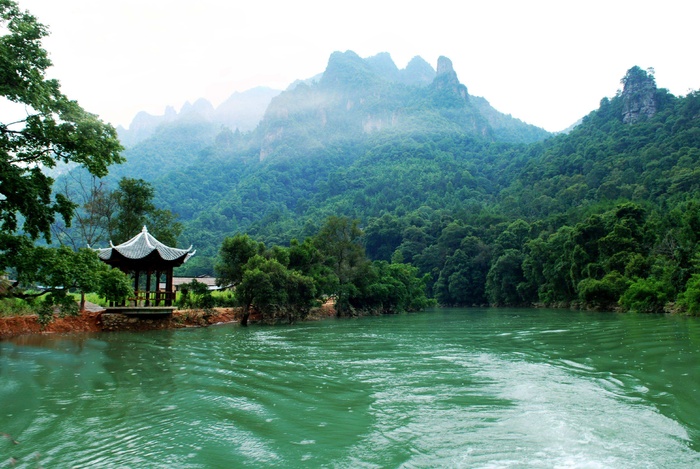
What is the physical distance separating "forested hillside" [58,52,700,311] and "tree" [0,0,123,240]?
29.6 meters

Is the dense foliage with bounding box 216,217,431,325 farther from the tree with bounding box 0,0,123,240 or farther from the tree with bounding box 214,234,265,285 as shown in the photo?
the tree with bounding box 0,0,123,240

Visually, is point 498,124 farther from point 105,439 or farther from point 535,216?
point 105,439

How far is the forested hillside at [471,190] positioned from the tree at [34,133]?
Answer: 29.6 meters

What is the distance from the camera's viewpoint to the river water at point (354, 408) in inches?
212

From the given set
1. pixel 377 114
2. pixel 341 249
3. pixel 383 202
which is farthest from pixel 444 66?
pixel 341 249

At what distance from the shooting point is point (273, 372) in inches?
421

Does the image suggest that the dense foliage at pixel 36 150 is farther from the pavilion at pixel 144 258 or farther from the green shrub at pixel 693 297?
the green shrub at pixel 693 297

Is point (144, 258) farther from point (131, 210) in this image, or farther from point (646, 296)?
point (646, 296)

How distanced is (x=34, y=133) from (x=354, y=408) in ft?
29.2

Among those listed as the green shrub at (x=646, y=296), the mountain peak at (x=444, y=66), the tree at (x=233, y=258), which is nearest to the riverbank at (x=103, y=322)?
the tree at (x=233, y=258)

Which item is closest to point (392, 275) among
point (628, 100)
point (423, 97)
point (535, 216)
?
point (535, 216)

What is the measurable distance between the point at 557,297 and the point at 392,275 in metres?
16.9

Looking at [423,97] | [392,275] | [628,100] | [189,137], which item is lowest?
[392,275]

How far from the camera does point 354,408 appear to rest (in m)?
7.44
